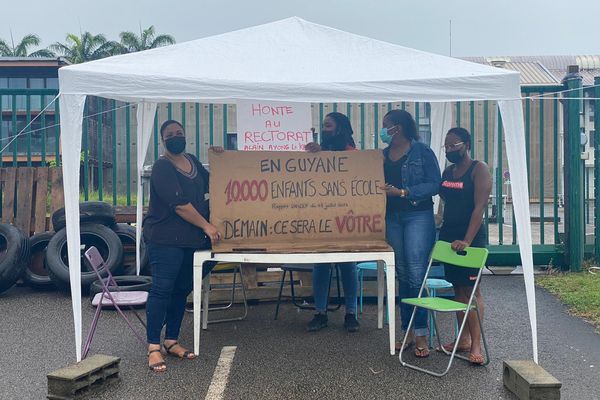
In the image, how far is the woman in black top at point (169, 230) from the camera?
483cm

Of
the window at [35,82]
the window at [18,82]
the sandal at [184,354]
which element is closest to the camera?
the sandal at [184,354]

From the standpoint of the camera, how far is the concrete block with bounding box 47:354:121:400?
4043 millimetres

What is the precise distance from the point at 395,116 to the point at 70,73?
257 cm

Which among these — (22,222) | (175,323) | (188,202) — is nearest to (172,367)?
(175,323)

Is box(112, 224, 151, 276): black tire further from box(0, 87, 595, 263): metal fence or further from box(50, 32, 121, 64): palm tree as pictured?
box(50, 32, 121, 64): palm tree

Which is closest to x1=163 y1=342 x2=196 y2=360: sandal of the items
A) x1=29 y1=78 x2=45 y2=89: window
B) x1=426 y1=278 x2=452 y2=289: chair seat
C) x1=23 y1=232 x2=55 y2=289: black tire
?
x1=426 y1=278 x2=452 y2=289: chair seat

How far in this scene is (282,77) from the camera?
4797 mm

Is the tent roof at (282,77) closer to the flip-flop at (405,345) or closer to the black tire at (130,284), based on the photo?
the flip-flop at (405,345)

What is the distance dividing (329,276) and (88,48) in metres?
43.1

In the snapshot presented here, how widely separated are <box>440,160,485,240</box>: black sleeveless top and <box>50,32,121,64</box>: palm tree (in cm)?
4277

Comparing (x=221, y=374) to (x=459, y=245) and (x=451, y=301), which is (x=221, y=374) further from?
(x=459, y=245)

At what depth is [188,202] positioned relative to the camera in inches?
193

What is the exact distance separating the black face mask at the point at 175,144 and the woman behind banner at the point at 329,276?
132cm

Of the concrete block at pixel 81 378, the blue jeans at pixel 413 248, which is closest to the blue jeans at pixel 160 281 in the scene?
the concrete block at pixel 81 378
